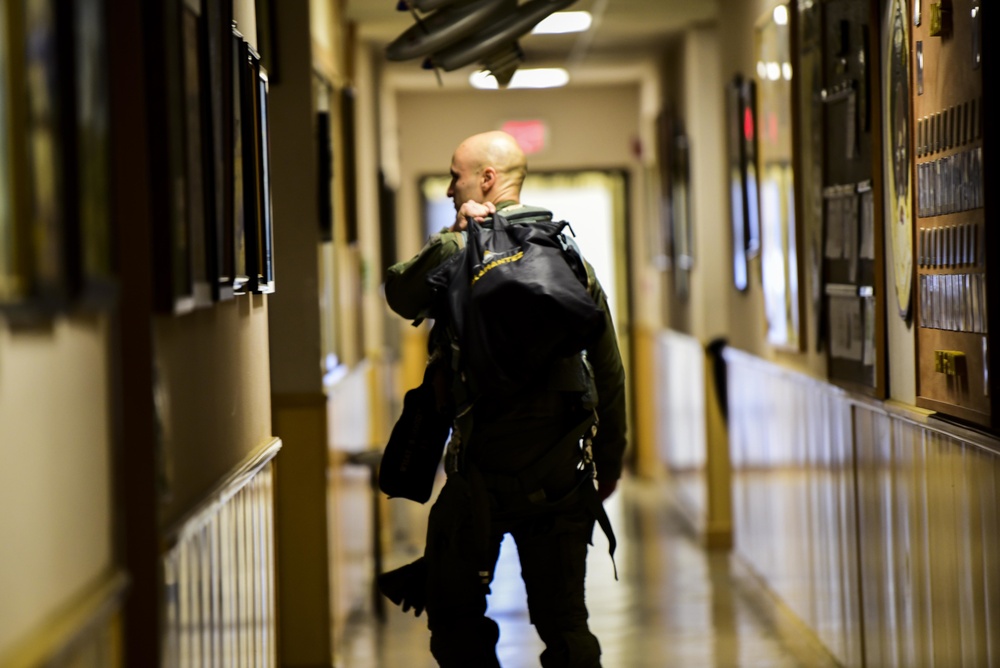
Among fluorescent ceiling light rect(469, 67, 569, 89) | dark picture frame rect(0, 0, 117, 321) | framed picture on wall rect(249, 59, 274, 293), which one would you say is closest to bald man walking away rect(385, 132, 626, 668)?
framed picture on wall rect(249, 59, 274, 293)

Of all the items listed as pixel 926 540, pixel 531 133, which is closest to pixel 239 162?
pixel 926 540

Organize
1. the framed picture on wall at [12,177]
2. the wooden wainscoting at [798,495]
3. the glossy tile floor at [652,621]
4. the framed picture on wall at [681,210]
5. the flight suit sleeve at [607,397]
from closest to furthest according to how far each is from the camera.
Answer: the framed picture on wall at [12,177] → the flight suit sleeve at [607,397] → the wooden wainscoting at [798,495] → the glossy tile floor at [652,621] → the framed picture on wall at [681,210]

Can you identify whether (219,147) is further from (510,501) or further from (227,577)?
(510,501)

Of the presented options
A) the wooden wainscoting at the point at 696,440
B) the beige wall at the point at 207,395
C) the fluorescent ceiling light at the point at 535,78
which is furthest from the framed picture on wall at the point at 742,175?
the beige wall at the point at 207,395

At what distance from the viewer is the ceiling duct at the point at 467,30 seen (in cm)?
488

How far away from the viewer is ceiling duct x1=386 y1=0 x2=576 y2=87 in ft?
16.0

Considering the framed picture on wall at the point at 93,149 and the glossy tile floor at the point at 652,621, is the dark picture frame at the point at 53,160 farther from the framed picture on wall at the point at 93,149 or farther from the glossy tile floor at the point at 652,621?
the glossy tile floor at the point at 652,621

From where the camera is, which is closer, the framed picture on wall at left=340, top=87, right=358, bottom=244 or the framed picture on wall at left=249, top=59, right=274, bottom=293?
the framed picture on wall at left=249, top=59, right=274, bottom=293

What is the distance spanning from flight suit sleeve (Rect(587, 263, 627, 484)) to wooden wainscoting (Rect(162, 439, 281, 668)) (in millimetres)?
804

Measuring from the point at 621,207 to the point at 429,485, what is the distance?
307 inches

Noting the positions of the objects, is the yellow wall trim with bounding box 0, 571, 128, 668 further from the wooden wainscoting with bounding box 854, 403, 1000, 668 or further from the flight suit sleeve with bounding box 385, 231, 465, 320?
the wooden wainscoting with bounding box 854, 403, 1000, 668

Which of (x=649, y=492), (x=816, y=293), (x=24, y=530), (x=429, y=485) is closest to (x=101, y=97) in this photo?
(x=24, y=530)

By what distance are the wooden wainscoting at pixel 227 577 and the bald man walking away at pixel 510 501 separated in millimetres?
398

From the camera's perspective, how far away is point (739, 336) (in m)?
6.58
